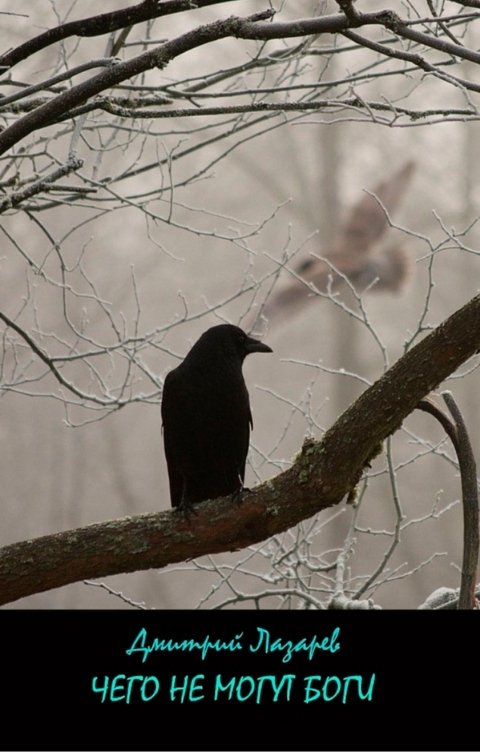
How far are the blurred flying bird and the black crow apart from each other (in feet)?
19.6

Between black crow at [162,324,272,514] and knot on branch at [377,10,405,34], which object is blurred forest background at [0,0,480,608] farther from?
knot on branch at [377,10,405,34]

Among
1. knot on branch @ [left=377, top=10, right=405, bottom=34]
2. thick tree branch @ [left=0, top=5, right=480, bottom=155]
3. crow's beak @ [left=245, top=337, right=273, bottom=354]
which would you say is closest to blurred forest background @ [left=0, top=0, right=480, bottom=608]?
crow's beak @ [left=245, top=337, right=273, bottom=354]

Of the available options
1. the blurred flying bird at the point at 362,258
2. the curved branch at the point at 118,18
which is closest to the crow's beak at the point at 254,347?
the curved branch at the point at 118,18

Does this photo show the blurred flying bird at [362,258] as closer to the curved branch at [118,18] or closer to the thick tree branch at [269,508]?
the thick tree branch at [269,508]

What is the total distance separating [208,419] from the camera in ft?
12.5

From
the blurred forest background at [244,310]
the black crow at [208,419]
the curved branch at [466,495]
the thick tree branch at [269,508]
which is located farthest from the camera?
the blurred forest background at [244,310]

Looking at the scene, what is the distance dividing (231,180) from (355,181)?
3.87m

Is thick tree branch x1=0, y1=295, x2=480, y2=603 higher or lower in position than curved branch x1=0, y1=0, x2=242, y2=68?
lower

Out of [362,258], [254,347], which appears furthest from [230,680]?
[362,258]

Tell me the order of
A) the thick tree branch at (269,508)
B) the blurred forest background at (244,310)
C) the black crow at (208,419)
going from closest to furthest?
the thick tree branch at (269,508)
the black crow at (208,419)
the blurred forest background at (244,310)

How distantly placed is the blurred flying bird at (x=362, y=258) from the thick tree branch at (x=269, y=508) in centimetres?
706

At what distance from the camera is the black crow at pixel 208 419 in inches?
150

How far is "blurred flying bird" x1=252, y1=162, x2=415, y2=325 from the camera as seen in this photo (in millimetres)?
10047

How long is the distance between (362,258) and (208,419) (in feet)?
23.0
